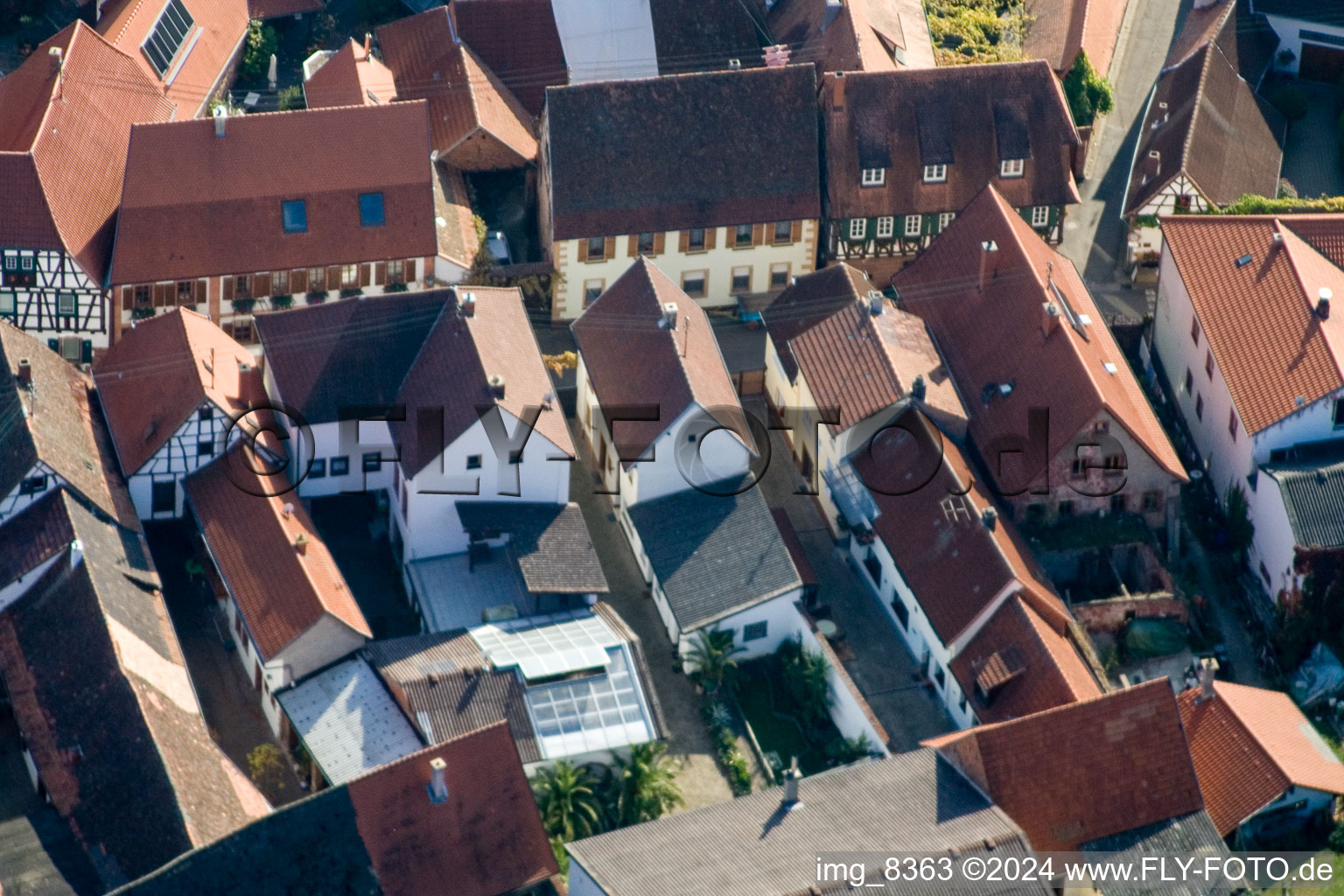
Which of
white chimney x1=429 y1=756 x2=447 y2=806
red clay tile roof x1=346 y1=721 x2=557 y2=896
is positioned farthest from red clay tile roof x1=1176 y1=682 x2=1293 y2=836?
white chimney x1=429 y1=756 x2=447 y2=806

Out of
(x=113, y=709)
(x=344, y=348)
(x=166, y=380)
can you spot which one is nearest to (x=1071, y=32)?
(x=344, y=348)

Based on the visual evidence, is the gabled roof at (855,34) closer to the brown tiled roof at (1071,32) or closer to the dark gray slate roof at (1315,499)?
the brown tiled roof at (1071,32)

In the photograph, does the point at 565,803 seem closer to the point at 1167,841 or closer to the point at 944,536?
the point at 944,536

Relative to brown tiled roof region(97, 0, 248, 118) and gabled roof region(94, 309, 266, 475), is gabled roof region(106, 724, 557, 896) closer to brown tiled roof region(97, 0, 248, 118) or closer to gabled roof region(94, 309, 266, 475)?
gabled roof region(94, 309, 266, 475)

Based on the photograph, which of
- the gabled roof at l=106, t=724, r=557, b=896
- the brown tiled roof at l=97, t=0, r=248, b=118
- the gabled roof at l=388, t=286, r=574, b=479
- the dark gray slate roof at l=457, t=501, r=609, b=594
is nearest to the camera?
the gabled roof at l=106, t=724, r=557, b=896

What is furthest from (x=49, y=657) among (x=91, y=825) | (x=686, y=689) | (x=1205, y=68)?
(x=1205, y=68)

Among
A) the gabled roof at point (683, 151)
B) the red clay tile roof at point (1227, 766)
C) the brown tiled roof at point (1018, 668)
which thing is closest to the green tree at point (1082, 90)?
the gabled roof at point (683, 151)

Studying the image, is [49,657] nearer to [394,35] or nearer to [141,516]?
[141,516]
